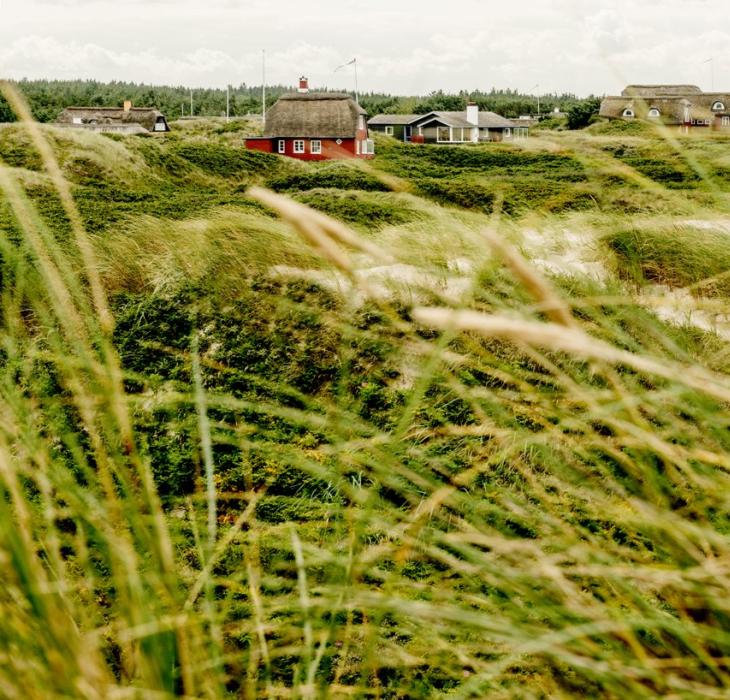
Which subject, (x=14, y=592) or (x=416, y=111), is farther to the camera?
(x=416, y=111)

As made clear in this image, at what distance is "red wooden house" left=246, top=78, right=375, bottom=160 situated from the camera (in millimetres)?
40594

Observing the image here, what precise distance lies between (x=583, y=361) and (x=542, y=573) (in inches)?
134

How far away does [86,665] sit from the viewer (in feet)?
3.59

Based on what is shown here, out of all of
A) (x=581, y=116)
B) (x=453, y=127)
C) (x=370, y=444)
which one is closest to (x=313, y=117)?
(x=453, y=127)

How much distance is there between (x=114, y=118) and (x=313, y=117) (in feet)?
105

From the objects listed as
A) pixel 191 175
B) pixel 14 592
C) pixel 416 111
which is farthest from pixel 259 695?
pixel 416 111

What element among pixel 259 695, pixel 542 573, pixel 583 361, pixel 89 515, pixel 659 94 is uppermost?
pixel 659 94

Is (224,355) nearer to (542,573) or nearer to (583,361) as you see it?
(583,361)

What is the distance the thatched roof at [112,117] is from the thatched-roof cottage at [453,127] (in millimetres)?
20187

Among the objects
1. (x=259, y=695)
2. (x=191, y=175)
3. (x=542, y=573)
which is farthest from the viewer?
(x=191, y=175)

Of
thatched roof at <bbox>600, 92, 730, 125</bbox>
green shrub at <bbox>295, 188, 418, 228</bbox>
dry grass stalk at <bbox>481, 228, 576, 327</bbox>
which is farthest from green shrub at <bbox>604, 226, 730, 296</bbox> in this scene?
thatched roof at <bbox>600, 92, 730, 125</bbox>

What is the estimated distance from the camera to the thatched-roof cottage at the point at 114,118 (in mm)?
63500

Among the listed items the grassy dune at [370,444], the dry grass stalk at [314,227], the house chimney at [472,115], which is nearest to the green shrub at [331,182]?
the grassy dune at [370,444]

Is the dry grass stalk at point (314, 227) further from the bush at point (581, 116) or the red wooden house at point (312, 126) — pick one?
the bush at point (581, 116)
